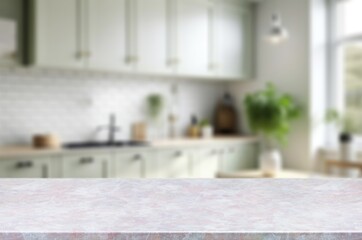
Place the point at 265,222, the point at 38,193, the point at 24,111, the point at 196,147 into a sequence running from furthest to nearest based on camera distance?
the point at 196,147 < the point at 24,111 < the point at 38,193 < the point at 265,222

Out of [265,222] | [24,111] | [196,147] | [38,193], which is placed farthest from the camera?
[196,147]

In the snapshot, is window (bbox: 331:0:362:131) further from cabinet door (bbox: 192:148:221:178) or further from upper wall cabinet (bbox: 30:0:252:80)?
cabinet door (bbox: 192:148:221:178)

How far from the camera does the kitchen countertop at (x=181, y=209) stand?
62cm

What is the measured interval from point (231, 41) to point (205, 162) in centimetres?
171

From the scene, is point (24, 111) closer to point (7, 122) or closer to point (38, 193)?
point (7, 122)

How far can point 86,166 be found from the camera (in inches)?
148

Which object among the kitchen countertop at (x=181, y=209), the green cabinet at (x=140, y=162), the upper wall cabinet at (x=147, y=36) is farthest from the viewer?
the upper wall cabinet at (x=147, y=36)

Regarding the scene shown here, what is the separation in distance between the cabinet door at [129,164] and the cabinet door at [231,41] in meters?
1.66

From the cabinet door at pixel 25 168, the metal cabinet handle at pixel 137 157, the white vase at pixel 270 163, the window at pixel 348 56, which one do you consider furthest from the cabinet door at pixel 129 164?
the window at pixel 348 56

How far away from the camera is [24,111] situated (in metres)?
4.08

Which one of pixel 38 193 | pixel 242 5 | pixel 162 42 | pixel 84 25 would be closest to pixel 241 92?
pixel 242 5

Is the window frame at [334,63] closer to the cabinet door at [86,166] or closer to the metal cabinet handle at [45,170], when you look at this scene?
the cabinet door at [86,166]

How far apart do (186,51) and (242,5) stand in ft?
3.95

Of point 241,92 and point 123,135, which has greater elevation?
point 241,92
